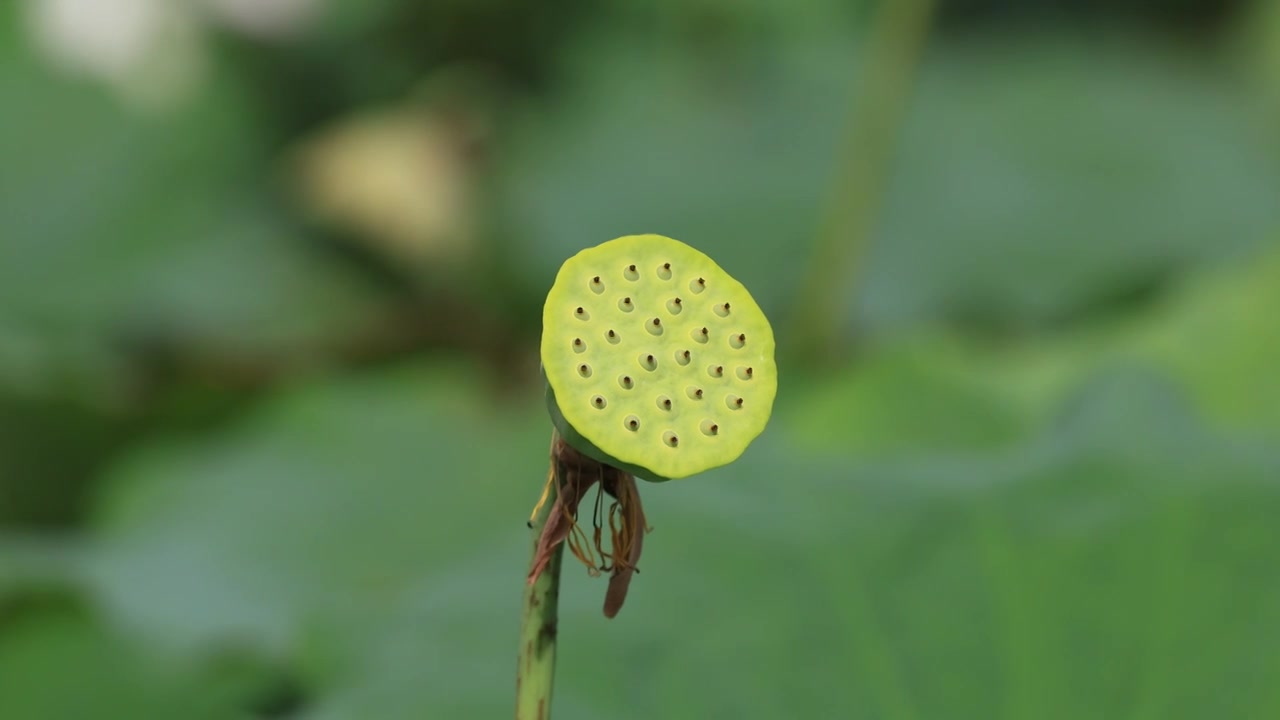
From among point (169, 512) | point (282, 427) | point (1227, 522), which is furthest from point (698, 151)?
point (1227, 522)

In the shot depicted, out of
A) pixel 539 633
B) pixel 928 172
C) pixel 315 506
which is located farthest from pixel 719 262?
pixel 539 633

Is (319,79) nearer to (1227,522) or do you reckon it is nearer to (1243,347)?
(1243,347)

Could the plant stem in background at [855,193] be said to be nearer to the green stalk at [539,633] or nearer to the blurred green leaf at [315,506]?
the blurred green leaf at [315,506]

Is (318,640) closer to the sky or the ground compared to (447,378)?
closer to the ground

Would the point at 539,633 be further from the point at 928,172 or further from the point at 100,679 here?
the point at 928,172

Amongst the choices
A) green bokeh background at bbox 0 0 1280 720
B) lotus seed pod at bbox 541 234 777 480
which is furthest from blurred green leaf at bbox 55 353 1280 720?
lotus seed pod at bbox 541 234 777 480

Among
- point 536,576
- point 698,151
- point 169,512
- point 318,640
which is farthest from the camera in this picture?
point 698,151
